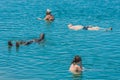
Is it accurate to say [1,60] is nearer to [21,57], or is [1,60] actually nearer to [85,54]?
[21,57]

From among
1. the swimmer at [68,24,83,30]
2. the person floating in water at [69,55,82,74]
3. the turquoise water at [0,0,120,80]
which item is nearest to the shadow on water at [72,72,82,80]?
the turquoise water at [0,0,120,80]

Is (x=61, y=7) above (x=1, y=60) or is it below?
above

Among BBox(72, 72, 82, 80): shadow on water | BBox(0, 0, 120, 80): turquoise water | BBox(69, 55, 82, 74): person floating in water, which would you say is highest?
BBox(0, 0, 120, 80): turquoise water

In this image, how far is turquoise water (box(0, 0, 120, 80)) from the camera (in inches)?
1661

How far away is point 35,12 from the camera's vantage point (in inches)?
3398

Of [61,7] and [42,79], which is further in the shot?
[61,7]

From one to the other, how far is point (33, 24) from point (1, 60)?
2446 centimetres

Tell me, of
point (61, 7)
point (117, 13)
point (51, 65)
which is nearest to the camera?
point (51, 65)

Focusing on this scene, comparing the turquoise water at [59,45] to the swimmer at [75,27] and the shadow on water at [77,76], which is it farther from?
the swimmer at [75,27]

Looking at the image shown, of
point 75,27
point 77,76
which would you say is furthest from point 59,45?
point 77,76

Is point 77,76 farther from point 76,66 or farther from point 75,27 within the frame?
point 75,27

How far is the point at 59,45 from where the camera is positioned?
179ft

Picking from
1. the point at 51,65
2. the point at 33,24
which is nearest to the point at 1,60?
the point at 51,65

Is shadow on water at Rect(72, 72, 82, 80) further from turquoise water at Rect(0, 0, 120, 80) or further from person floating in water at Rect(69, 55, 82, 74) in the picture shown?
person floating in water at Rect(69, 55, 82, 74)
